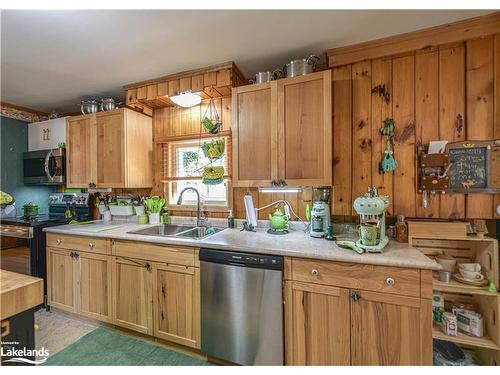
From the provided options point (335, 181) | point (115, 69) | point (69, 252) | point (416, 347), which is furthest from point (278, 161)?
point (69, 252)

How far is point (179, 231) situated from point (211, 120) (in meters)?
1.20

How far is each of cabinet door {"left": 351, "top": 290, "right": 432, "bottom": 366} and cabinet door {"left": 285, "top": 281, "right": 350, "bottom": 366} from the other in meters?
0.06

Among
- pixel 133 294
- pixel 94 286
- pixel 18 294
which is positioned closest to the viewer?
pixel 18 294

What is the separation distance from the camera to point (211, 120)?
7.49ft

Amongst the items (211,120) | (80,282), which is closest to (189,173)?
(211,120)

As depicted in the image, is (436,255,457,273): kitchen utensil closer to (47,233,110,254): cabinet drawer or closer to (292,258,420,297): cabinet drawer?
(292,258,420,297): cabinet drawer

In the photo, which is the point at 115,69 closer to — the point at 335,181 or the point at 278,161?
the point at 278,161

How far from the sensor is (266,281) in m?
1.46

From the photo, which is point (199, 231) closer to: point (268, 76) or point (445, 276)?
point (268, 76)

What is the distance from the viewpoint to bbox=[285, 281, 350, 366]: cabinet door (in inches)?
53.2

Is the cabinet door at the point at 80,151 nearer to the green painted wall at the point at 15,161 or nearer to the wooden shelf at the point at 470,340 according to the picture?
the green painted wall at the point at 15,161

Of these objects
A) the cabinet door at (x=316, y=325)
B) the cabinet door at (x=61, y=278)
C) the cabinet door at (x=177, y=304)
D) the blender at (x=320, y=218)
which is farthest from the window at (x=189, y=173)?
the cabinet door at (x=316, y=325)

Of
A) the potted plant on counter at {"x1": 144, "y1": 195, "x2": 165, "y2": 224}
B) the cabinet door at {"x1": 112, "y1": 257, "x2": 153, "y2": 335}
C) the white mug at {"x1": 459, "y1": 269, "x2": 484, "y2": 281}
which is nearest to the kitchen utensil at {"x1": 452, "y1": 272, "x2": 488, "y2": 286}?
the white mug at {"x1": 459, "y1": 269, "x2": 484, "y2": 281}
